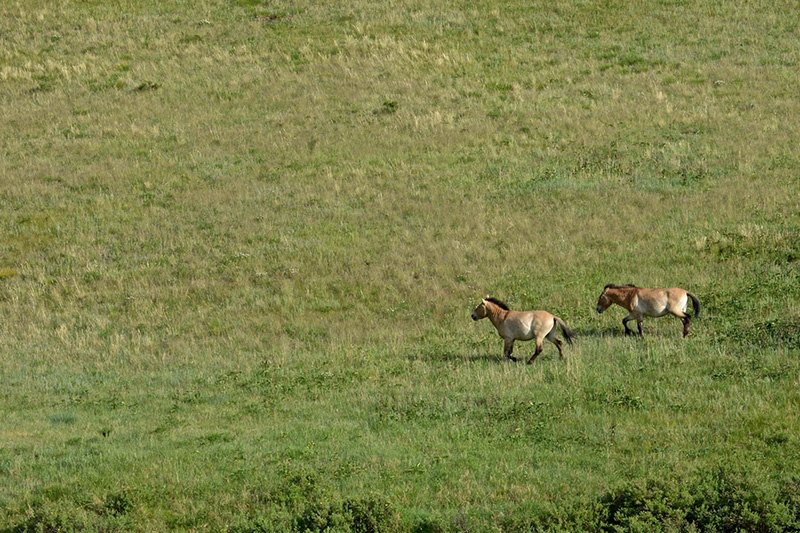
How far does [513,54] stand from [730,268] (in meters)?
24.8

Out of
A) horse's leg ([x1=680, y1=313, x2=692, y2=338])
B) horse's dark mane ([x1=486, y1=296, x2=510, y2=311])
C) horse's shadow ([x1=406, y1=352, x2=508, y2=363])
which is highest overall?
horse's dark mane ([x1=486, y1=296, x2=510, y2=311])

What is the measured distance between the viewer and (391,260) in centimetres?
2723

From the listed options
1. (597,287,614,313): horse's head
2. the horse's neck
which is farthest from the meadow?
(597,287,614,313): horse's head

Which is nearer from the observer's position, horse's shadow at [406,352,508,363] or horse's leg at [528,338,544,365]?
horse's leg at [528,338,544,365]

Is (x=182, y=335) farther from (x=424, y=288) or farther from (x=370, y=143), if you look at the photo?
(x=370, y=143)

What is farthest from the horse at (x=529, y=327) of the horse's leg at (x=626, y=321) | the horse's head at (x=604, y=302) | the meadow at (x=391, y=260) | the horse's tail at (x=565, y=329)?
the horse's head at (x=604, y=302)

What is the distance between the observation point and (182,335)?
23.3 m

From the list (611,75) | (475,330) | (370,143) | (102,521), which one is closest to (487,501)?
(102,521)

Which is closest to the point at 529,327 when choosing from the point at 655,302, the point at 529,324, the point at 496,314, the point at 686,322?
the point at 529,324

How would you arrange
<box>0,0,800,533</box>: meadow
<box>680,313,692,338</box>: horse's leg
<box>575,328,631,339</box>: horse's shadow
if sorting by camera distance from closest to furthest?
<box>0,0,800,533</box>: meadow < <box>680,313,692,338</box>: horse's leg < <box>575,328,631,339</box>: horse's shadow

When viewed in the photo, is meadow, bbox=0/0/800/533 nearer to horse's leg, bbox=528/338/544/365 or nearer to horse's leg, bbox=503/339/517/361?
horse's leg, bbox=528/338/544/365

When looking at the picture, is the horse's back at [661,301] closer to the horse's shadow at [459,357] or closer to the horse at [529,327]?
the horse at [529,327]

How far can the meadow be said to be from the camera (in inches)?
526

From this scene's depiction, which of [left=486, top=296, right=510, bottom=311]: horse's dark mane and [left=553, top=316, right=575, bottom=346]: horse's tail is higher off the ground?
[left=486, top=296, right=510, bottom=311]: horse's dark mane
